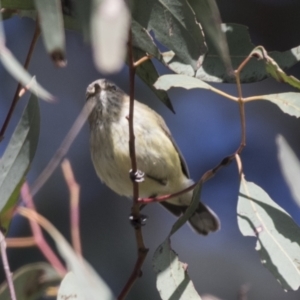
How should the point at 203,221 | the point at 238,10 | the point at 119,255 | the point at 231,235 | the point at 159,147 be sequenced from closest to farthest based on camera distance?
the point at 159,147
the point at 203,221
the point at 119,255
the point at 238,10
the point at 231,235

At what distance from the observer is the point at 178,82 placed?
1263mm

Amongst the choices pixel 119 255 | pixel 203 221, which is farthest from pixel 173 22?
pixel 119 255

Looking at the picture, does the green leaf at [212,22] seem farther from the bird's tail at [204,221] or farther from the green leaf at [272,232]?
the bird's tail at [204,221]

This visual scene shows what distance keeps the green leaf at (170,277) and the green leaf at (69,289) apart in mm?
167

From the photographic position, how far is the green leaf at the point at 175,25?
1179mm

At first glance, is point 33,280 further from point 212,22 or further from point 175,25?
point 212,22

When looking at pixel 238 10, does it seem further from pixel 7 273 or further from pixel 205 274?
pixel 7 273

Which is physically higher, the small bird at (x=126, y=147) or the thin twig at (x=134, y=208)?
the thin twig at (x=134, y=208)

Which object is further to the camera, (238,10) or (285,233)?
(238,10)

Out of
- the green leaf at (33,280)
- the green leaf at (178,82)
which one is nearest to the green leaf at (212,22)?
the green leaf at (178,82)

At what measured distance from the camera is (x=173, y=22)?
121 cm

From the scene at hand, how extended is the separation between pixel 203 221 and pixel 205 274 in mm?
1868

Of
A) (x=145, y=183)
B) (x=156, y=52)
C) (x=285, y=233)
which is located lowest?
(x=145, y=183)

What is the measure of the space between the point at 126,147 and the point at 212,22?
109cm
